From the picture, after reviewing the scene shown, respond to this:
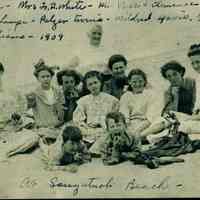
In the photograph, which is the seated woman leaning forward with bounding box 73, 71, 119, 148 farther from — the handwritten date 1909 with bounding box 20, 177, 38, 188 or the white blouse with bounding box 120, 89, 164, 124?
the handwritten date 1909 with bounding box 20, 177, 38, 188

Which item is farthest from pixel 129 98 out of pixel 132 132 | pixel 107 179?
pixel 107 179

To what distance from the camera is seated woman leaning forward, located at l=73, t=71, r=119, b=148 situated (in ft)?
3.80

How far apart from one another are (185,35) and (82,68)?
0.23 m

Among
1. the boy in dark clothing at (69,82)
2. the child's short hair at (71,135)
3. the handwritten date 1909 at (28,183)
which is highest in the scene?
the boy in dark clothing at (69,82)

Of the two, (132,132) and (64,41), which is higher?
(64,41)

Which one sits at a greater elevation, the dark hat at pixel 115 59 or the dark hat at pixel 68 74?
the dark hat at pixel 115 59

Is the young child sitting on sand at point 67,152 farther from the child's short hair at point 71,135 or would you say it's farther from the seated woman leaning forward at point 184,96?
the seated woman leaning forward at point 184,96

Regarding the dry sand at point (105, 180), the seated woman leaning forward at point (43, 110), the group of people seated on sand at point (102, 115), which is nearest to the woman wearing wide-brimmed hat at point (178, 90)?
the group of people seated on sand at point (102, 115)

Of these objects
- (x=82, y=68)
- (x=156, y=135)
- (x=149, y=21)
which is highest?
(x=149, y=21)

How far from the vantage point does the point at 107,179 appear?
3.69 feet

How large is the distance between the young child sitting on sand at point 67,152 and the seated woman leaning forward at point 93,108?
19mm

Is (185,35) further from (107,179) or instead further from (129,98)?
(107,179)

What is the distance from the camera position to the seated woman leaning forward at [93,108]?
116cm

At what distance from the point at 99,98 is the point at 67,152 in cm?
13
